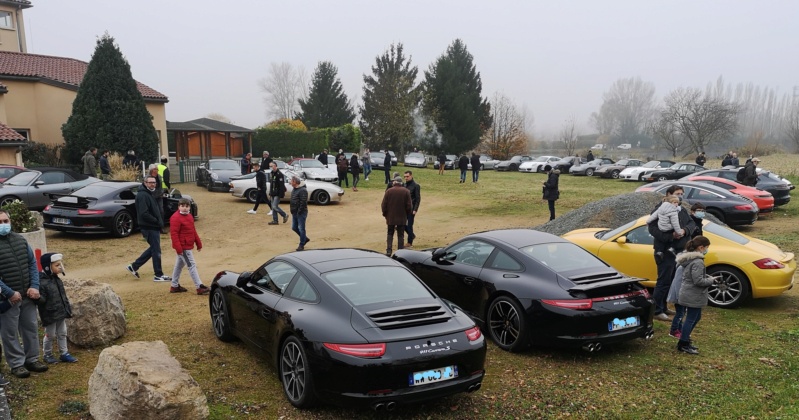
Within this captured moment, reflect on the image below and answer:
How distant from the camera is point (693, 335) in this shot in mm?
6930

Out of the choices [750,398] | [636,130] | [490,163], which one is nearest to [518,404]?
[750,398]

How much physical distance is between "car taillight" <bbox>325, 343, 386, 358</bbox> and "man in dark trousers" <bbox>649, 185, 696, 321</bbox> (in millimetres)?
4880

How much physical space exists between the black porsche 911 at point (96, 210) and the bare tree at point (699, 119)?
48.1 m

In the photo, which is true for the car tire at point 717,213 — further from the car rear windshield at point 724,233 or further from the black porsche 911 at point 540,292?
the black porsche 911 at point 540,292

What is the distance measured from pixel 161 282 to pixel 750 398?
884 centimetres

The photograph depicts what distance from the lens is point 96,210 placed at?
1301 cm

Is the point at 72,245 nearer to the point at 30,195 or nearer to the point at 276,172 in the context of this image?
the point at 30,195

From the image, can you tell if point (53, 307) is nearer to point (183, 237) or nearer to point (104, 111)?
point (183, 237)

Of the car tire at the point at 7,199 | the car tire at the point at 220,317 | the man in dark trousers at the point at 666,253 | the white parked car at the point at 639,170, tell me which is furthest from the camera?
the white parked car at the point at 639,170

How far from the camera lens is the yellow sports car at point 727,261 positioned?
793 centimetres

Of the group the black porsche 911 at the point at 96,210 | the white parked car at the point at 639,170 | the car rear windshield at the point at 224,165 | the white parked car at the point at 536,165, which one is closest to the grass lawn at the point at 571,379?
the black porsche 911 at the point at 96,210

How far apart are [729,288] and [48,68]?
1295 inches

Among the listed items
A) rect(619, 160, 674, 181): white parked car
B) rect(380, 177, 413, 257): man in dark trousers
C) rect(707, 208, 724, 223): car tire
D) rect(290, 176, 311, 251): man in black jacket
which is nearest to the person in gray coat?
rect(380, 177, 413, 257): man in dark trousers

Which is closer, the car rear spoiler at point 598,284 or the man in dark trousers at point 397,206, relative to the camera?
the car rear spoiler at point 598,284
